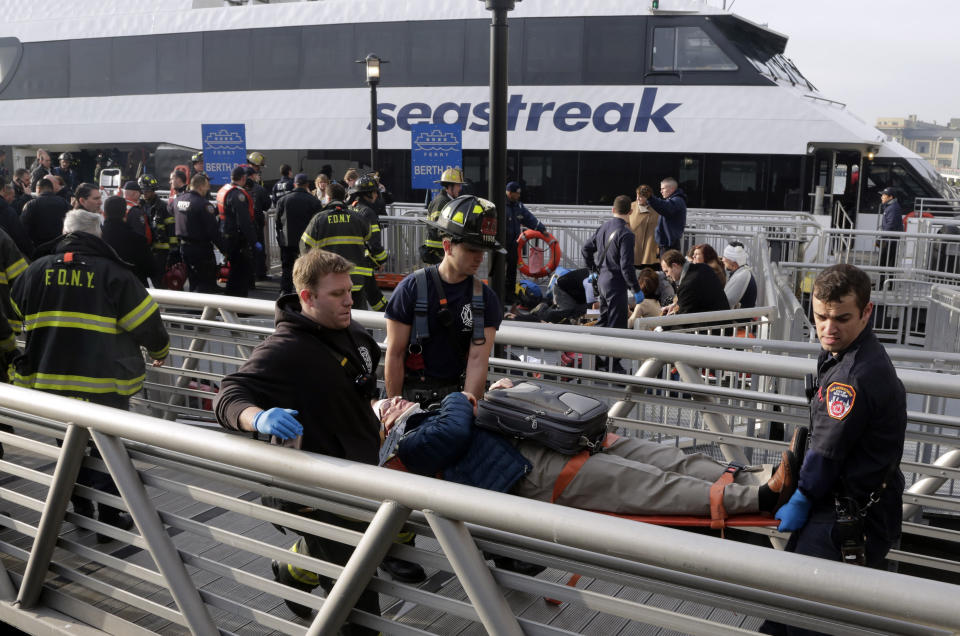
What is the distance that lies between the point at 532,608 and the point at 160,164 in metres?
23.1

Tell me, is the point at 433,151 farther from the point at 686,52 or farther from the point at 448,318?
the point at 686,52

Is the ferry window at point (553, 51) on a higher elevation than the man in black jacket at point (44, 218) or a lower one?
higher

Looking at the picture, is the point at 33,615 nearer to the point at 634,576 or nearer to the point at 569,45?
the point at 634,576

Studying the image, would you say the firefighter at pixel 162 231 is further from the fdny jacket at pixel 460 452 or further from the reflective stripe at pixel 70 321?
the fdny jacket at pixel 460 452

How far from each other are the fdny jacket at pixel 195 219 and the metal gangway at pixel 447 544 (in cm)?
572

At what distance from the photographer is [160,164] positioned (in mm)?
23625

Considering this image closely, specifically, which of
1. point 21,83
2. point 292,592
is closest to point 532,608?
point 292,592

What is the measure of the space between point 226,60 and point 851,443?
22846mm

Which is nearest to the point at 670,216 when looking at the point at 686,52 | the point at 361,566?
the point at 361,566

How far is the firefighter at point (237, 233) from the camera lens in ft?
35.9

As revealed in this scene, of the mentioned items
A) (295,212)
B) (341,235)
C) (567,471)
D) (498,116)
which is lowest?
(567,471)

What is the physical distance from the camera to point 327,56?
21.4 meters

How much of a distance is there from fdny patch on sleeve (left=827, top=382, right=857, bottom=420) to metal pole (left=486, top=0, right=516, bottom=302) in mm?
3036

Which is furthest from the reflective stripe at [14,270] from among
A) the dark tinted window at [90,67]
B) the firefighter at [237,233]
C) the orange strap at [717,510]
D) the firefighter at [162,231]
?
the dark tinted window at [90,67]
